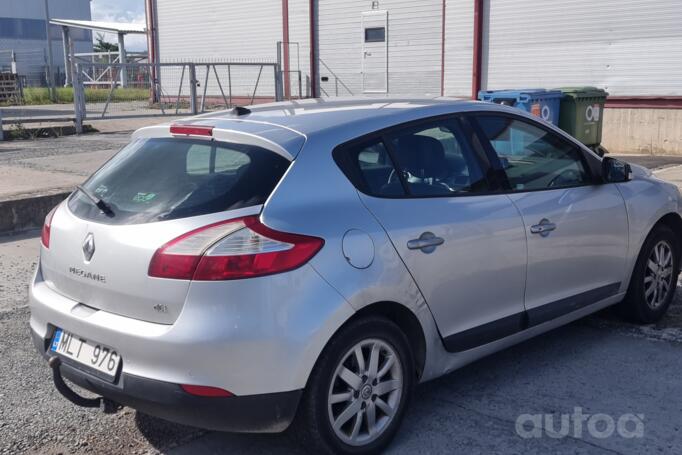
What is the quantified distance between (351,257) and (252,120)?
0.99 metres

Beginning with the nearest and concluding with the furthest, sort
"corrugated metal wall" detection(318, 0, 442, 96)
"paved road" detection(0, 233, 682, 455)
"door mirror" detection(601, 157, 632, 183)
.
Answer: "paved road" detection(0, 233, 682, 455) → "door mirror" detection(601, 157, 632, 183) → "corrugated metal wall" detection(318, 0, 442, 96)

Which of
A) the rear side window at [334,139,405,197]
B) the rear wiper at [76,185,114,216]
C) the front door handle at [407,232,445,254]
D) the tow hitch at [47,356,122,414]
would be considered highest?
the rear side window at [334,139,405,197]

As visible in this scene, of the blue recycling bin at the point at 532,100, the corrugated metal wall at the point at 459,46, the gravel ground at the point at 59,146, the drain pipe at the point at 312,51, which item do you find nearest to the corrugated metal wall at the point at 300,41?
the drain pipe at the point at 312,51

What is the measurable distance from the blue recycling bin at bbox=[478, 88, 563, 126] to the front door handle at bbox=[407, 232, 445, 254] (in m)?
8.57

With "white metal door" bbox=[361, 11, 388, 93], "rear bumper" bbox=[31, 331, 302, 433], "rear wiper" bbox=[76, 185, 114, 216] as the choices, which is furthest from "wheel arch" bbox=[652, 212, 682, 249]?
"white metal door" bbox=[361, 11, 388, 93]

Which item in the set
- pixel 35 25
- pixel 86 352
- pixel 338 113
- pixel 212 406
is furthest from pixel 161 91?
pixel 35 25

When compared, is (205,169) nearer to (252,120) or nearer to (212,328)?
(252,120)

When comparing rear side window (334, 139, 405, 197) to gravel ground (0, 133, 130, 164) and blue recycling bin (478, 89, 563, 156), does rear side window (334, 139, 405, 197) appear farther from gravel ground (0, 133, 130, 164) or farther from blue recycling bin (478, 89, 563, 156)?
gravel ground (0, 133, 130, 164)

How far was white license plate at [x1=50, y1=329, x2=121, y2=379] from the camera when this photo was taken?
10.9 feet

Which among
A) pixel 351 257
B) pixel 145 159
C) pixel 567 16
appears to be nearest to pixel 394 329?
pixel 351 257

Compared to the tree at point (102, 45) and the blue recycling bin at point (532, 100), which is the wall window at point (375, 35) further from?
the tree at point (102, 45)

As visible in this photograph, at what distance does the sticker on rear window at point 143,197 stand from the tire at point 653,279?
3241 millimetres

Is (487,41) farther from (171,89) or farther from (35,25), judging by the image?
(35,25)

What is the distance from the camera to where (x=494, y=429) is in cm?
385
